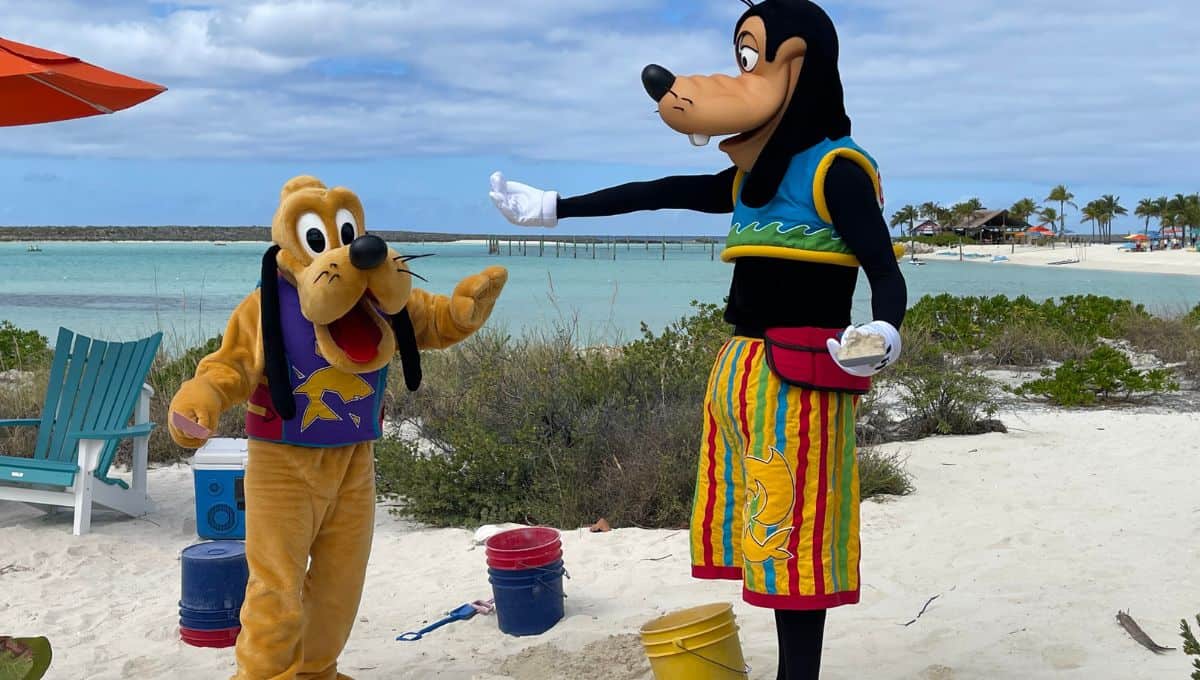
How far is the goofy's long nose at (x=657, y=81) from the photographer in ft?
9.36

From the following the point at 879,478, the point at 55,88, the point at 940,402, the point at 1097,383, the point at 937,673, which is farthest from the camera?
the point at 1097,383

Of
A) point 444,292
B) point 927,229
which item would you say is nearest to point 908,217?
point 927,229

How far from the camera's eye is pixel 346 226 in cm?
317

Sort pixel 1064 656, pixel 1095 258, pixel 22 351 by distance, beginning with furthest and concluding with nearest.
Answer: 1. pixel 1095 258
2. pixel 22 351
3. pixel 1064 656

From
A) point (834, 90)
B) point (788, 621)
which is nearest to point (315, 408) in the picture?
point (788, 621)

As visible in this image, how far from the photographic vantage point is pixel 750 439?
9.42 ft

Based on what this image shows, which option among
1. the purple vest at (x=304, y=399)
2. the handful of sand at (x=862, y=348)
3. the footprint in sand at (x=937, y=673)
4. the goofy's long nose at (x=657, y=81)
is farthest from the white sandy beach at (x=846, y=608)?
the goofy's long nose at (x=657, y=81)

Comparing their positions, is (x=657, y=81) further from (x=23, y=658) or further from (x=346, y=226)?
(x=23, y=658)

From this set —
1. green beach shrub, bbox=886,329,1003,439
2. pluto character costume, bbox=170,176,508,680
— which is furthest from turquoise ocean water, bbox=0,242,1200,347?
pluto character costume, bbox=170,176,508,680

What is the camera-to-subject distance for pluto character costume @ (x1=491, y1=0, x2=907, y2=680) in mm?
2795

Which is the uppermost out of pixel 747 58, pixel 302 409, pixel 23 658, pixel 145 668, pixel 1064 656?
pixel 747 58

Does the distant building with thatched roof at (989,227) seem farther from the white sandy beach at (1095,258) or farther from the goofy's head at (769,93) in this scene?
the goofy's head at (769,93)

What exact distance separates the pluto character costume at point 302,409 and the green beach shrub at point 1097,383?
7294 millimetres

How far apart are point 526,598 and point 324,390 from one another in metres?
1.35
